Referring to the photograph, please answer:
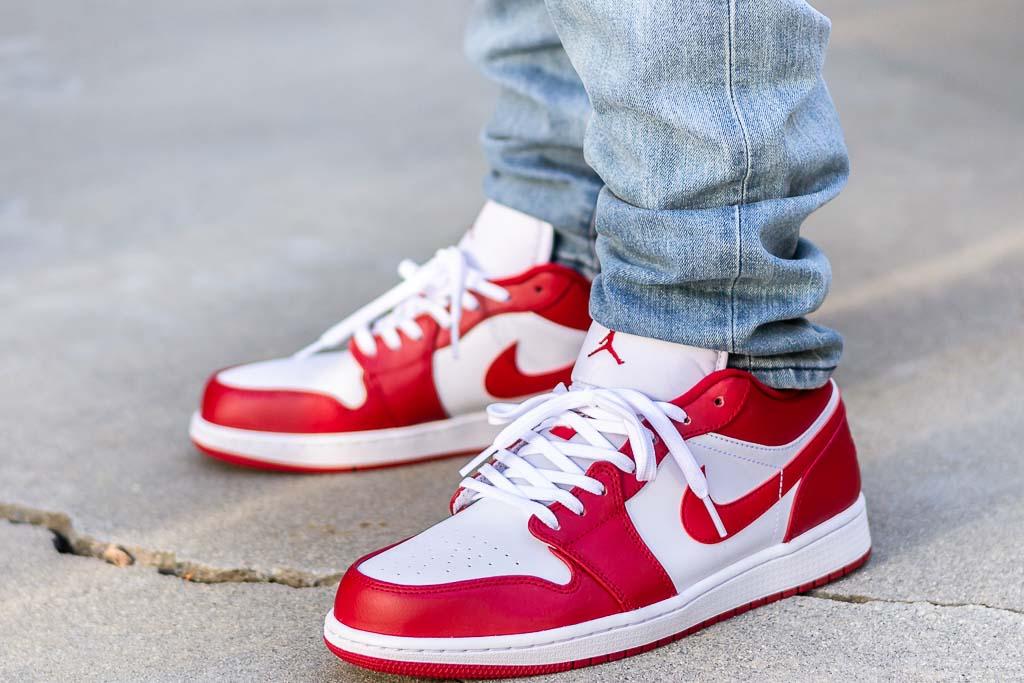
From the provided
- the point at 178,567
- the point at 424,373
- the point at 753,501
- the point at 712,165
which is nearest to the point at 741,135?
the point at 712,165

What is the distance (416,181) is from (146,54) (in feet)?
4.18

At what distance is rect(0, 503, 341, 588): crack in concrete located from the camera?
110 centimetres

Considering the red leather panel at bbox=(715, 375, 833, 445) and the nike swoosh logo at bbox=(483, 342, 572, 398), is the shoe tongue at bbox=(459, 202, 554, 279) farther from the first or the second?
the red leather panel at bbox=(715, 375, 833, 445)

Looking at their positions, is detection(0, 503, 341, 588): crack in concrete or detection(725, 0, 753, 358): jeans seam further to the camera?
detection(0, 503, 341, 588): crack in concrete

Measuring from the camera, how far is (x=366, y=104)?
275 centimetres

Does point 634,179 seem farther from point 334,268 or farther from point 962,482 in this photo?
point 334,268

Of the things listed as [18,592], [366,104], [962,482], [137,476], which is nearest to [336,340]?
[137,476]

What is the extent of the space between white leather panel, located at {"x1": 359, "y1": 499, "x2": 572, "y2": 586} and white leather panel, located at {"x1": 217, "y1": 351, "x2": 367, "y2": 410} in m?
0.38

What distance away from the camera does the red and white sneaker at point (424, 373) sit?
1297 mm

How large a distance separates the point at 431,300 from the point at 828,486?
19.3 inches

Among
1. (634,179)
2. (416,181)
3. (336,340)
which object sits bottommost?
(416,181)

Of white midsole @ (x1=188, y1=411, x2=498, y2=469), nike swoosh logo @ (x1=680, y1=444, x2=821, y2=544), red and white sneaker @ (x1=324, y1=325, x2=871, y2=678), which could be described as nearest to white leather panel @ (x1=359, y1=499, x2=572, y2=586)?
red and white sneaker @ (x1=324, y1=325, x2=871, y2=678)

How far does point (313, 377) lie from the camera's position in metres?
1.31

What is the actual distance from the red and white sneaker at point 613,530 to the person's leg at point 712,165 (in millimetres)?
38
